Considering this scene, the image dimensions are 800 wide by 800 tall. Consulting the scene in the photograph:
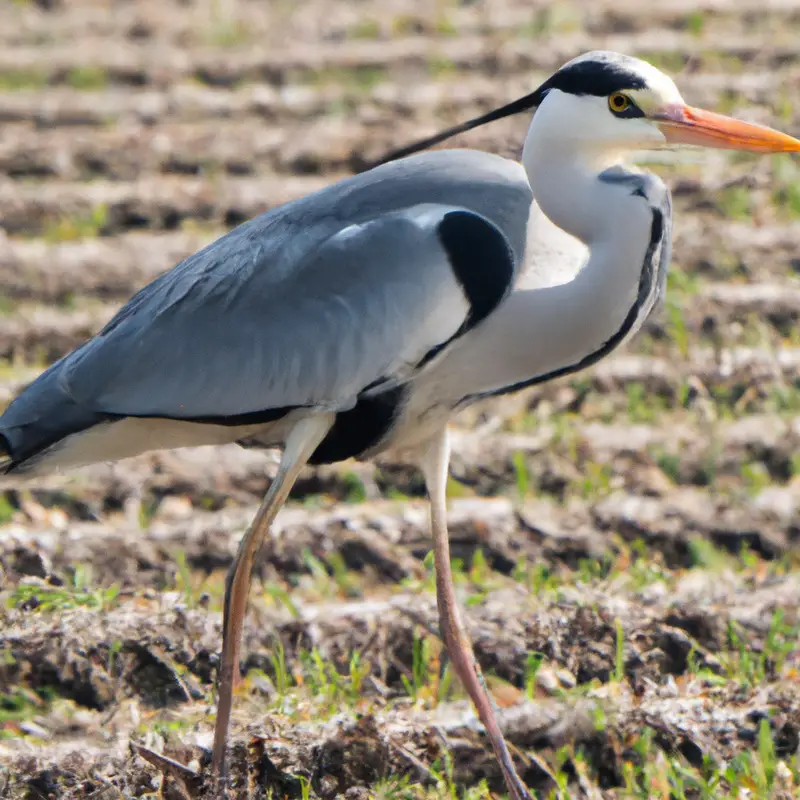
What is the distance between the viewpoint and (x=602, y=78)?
11.1ft

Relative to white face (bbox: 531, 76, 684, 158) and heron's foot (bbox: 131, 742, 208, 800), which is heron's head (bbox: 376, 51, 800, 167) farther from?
heron's foot (bbox: 131, 742, 208, 800)

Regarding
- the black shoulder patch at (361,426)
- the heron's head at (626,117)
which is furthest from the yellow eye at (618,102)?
the black shoulder patch at (361,426)

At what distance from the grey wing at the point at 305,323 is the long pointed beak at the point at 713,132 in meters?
0.40

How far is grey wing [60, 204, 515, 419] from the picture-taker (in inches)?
136

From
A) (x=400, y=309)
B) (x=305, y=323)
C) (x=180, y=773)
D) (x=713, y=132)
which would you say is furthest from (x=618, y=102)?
(x=180, y=773)

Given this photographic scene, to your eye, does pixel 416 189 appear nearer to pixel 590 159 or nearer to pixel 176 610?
pixel 590 159

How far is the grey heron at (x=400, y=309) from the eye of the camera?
3.40m

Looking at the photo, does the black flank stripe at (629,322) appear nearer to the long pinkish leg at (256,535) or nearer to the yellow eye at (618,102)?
the yellow eye at (618,102)

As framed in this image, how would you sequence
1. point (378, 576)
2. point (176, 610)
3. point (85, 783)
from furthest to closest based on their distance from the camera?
1. point (378, 576)
2. point (176, 610)
3. point (85, 783)

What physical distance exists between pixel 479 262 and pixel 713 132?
515 mm

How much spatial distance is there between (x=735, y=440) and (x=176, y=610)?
176cm

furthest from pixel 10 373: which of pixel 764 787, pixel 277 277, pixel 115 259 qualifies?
pixel 764 787

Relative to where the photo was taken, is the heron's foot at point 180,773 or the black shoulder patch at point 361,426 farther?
the black shoulder patch at point 361,426

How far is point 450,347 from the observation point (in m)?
3.48
